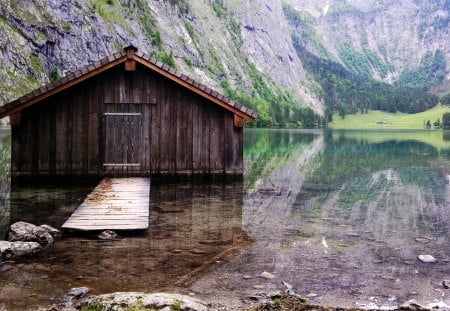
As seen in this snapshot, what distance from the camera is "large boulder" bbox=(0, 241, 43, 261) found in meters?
10.4

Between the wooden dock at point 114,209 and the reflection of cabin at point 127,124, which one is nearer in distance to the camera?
the wooden dock at point 114,209

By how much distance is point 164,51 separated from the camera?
146m

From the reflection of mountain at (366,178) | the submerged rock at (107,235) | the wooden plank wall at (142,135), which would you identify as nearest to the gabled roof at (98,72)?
the wooden plank wall at (142,135)

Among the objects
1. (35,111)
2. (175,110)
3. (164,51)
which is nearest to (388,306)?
(175,110)

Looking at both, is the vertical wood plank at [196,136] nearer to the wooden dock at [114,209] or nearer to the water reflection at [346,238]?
the water reflection at [346,238]

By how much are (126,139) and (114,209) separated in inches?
285

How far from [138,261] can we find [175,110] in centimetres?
1178

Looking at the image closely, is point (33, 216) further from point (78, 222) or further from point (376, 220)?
point (376, 220)

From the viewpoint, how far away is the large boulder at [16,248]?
10406 millimetres

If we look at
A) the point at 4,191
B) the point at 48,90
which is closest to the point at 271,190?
the point at 48,90

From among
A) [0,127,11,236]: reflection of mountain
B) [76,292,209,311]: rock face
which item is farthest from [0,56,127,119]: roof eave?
[76,292,209,311]: rock face

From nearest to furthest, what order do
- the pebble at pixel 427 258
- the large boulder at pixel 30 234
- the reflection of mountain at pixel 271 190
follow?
the pebble at pixel 427 258
the large boulder at pixel 30 234
the reflection of mountain at pixel 271 190

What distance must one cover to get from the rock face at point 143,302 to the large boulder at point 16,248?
3.74 m

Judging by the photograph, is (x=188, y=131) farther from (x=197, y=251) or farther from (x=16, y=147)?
(x=197, y=251)
